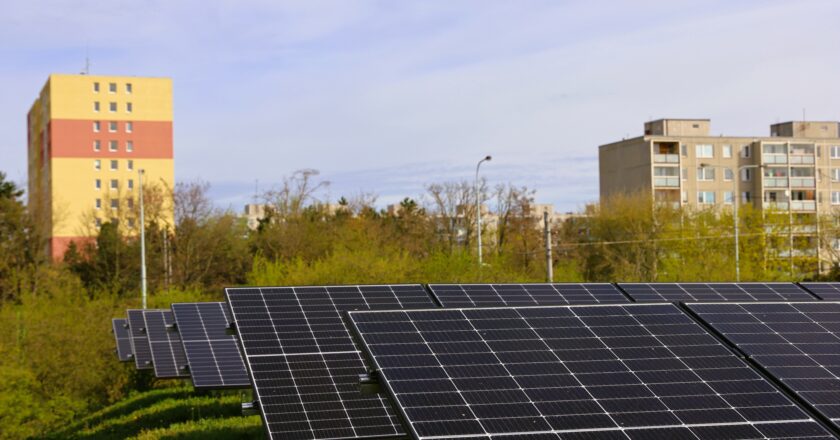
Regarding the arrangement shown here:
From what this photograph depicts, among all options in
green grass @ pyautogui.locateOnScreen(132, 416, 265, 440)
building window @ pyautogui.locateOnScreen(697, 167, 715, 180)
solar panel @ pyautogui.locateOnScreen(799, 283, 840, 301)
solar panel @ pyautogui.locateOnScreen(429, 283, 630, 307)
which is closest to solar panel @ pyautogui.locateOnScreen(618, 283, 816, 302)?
solar panel @ pyautogui.locateOnScreen(799, 283, 840, 301)

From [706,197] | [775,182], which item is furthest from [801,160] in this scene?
[706,197]

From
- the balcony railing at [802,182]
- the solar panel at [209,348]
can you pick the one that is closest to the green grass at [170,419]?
the solar panel at [209,348]

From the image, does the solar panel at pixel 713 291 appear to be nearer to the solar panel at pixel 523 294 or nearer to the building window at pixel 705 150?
the solar panel at pixel 523 294

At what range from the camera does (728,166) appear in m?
90.5

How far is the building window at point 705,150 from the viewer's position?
93.2m

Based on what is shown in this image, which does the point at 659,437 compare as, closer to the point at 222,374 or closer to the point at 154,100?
the point at 222,374

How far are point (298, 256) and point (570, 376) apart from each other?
121 feet

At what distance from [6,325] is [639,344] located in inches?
1201

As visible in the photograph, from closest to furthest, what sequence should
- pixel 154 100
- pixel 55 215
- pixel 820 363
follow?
pixel 820 363
pixel 55 215
pixel 154 100

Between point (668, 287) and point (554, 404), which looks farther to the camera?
point (668, 287)

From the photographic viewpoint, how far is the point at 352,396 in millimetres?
13352

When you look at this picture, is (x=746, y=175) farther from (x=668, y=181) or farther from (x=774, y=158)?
(x=668, y=181)

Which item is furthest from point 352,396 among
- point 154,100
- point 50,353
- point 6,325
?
point 154,100

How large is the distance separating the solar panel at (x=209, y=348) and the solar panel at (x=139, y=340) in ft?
13.6
